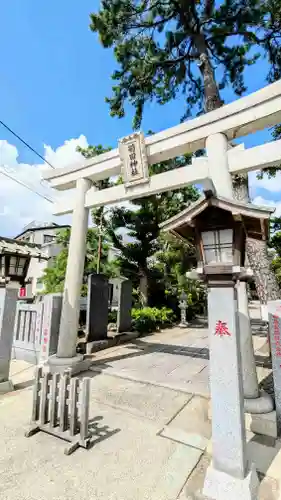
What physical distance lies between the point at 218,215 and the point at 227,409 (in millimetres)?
1967

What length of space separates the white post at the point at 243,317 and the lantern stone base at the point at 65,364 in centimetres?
373

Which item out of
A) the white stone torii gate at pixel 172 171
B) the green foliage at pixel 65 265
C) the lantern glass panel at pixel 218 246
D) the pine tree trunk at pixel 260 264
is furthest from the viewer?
the green foliage at pixel 65 265

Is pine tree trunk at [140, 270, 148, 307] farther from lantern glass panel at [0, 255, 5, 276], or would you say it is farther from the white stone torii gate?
lantern glass panel at [0, 255, 5, 276]

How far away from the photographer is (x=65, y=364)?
18.3 feet

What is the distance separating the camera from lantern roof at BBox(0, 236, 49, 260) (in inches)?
202

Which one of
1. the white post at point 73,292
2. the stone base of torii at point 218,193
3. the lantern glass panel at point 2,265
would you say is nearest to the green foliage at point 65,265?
the white post at point 73,292

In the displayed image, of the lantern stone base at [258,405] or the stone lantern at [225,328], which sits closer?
the stone lantern at [225,328]

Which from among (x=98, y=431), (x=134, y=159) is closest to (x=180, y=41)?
(x=134, y=159)

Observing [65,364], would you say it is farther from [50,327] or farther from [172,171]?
[172,171]

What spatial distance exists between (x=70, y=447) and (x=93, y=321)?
5.15 metres

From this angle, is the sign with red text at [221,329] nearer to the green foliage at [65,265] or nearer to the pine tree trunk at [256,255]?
the pine tree trunk at [256,255]

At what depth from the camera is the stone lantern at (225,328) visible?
229cm

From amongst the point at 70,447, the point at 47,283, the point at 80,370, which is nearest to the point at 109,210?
the point at 47,283

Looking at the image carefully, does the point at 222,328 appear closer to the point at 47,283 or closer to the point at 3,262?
the point at 3,262
